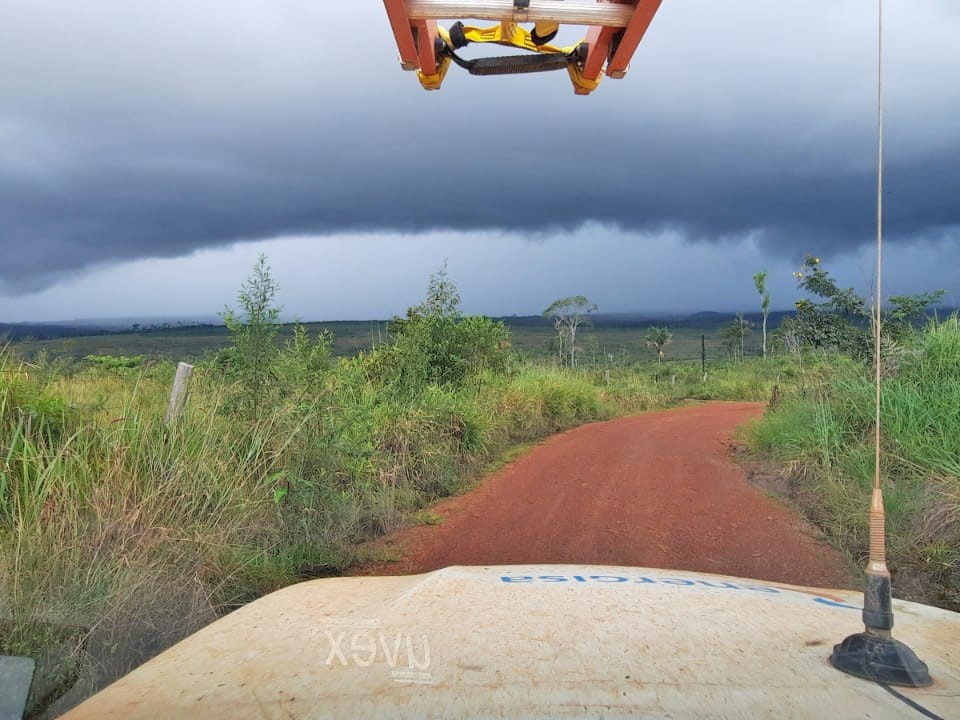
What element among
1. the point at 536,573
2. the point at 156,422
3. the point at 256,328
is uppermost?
the point at 256,328

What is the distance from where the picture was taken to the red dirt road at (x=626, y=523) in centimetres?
624

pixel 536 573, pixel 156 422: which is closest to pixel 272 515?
pixel 156 422

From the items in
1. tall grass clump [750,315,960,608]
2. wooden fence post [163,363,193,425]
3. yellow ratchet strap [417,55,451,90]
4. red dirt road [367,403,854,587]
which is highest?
yellow ratchet strap [417,55,451,90]

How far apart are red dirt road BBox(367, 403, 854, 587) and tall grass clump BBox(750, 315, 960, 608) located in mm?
470

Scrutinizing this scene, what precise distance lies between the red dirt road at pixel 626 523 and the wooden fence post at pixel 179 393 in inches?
84.3

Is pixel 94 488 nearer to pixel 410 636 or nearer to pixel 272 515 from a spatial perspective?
pixel 272 515

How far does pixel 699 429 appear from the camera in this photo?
47.8ft

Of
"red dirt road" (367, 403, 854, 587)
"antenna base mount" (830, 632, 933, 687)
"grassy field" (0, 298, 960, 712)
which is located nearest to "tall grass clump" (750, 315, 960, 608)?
"grassy field" (0, 298, 960, 712)

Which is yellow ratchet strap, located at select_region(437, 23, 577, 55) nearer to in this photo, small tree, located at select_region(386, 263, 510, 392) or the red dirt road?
the red dirt road

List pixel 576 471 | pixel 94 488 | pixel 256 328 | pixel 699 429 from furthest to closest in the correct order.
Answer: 1. pixel 699 429
2. pixel 576 471
3. pixel 256 328
4. pixel 94 488

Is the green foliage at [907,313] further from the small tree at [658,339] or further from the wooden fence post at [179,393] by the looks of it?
the small tree at [658,339]

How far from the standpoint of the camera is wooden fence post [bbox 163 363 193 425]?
5.97m

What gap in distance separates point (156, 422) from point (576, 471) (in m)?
5.90

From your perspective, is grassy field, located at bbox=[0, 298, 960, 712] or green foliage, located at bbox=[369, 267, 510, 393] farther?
green foliage, located at bbox=[369, 267, 510, 393]
